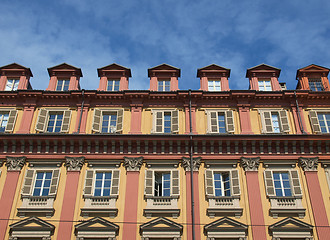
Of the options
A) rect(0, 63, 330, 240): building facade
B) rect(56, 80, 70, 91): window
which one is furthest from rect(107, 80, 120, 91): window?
rect(56, 80, 70, 91): window

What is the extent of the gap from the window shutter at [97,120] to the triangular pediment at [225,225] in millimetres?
10276

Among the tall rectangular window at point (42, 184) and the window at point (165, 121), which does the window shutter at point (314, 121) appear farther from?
the tall rectangular window at point (42, 184)

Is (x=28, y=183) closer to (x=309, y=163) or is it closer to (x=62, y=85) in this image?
(x=62, y=85)

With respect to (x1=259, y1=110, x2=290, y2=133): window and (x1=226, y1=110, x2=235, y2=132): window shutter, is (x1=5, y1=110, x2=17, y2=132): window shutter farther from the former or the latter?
(x1=259, y1=110, x2=290, y2=133): window

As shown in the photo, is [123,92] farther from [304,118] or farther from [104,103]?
[304,118]

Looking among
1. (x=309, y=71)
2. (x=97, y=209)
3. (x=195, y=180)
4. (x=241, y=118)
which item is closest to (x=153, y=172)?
(x=195, y=180)

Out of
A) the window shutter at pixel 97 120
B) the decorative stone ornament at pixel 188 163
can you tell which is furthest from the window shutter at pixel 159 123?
the window shutter at pixel 97 120

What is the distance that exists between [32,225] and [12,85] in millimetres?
11856

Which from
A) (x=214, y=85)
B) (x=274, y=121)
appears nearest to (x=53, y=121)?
(x=214, y=85)

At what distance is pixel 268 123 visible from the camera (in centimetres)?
2606

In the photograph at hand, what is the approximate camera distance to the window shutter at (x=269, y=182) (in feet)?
74.5

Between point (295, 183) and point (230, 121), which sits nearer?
point (295, 183)

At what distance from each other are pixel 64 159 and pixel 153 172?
239 inches

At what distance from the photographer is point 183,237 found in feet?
70.0
